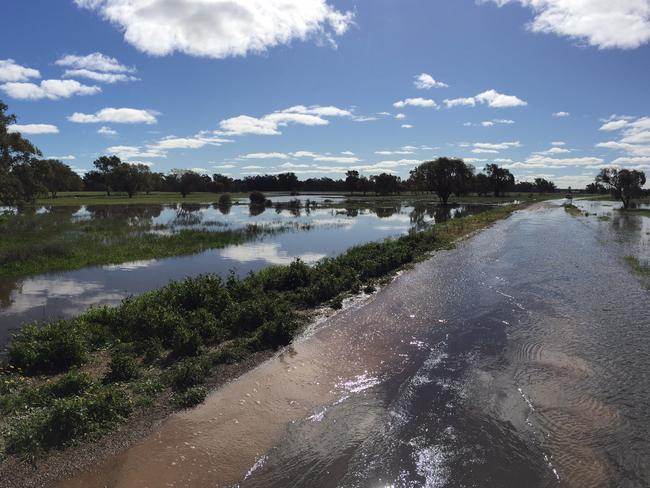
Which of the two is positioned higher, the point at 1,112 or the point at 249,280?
the point at 1,112

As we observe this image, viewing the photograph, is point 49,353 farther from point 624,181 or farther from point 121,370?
point 624,181

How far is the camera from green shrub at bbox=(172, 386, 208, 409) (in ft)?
26.9

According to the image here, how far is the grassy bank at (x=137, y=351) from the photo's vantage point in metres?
7.16

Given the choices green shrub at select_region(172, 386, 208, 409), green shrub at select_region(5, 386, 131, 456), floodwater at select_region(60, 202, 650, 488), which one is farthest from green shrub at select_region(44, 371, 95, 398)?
floodwater at select_region(60, 202, 650, 488)

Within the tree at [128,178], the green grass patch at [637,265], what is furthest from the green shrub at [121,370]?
the tree at [128,178]

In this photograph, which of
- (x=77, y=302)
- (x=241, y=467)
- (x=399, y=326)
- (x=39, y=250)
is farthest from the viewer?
(x=39, y=250)

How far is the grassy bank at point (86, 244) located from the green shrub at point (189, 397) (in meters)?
15.8

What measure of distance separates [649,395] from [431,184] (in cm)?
8165

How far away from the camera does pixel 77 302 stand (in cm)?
1559

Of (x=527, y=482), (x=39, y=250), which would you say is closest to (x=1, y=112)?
(x=39, y=250)

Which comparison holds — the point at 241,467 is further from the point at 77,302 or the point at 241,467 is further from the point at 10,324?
the point at 77,302

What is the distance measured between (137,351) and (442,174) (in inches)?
3200

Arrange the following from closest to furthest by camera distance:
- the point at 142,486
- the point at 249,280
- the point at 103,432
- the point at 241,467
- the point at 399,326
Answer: the point at 142,486 → the point at 241,467 → the point at 103,432 → the point at 399,326 → the point at 249,280

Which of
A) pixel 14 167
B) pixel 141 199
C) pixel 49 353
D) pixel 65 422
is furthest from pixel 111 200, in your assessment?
pixel 65 422
